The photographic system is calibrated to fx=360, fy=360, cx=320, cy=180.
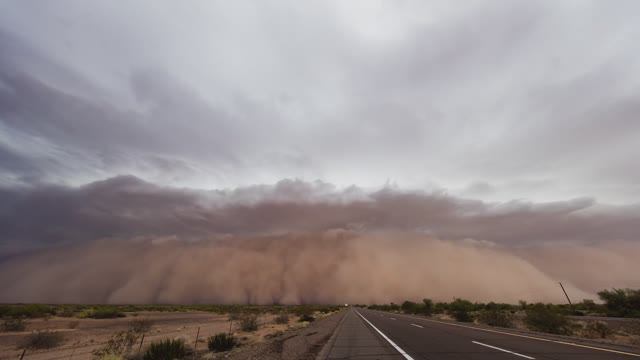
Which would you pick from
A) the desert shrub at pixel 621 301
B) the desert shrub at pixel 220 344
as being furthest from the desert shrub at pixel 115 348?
the desert shrub at pixel 621 301

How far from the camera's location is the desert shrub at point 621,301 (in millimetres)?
51188

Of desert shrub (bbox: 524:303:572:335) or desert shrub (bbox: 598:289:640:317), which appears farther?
desert shrub (bbox: 598:289:640:317)

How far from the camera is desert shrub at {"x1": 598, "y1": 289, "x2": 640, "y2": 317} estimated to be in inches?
2015

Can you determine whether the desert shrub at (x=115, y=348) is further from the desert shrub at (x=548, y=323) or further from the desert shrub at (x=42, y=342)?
the desert shrub at (x=548, y=323)

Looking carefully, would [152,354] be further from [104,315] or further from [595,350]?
[104,315]

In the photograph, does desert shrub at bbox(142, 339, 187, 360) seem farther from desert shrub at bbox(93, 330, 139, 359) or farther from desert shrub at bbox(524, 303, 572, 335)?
desert shrub at bbox(524, 303, 572, 335)

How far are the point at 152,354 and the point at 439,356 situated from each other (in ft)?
38.0

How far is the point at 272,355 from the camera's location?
1398 centimetres

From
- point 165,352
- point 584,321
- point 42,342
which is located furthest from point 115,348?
point 584,321

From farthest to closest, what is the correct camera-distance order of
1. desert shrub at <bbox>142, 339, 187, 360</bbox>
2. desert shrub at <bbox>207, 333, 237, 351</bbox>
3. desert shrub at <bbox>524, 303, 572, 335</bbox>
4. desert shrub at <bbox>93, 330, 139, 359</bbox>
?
desert shrub at <bbox>524, 303, 572, 335</bbox> < desert shrub at <bbox>207, 333, 237, 351</bbox> < desert shrub at <bbox>93, 330, 139, 359</bbox> < desert shrub at <bbox>142, 339, 187, 360</bbox>

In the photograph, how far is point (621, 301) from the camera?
53.7 m

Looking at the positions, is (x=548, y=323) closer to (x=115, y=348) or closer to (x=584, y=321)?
(x=584, y=321)

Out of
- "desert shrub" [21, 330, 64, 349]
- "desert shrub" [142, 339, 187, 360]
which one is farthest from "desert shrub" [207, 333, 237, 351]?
"desert shrub" [21, 330, 64, 349]

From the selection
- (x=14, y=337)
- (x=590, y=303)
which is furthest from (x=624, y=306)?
(x=14, y=337)
